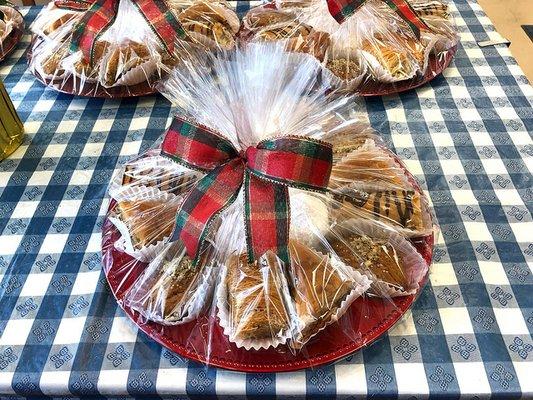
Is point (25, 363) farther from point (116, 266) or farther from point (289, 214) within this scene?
point (289, 214)

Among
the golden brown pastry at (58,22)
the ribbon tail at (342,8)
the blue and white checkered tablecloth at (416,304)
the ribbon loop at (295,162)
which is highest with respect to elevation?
the golden brown pastry at (58,22)

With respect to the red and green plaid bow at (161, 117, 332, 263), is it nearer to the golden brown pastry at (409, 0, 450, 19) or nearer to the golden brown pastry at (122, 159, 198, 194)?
the golden brown pastry at (122, 159, 198, 194)

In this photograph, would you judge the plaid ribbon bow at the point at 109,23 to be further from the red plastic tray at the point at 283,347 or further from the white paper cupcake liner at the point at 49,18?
the red plastic tray at the point at 283,347

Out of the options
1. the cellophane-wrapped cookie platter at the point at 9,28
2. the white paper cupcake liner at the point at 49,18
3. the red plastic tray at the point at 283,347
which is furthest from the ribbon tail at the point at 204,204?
the cellophane-wrapped cookie platter at the point at 9,28

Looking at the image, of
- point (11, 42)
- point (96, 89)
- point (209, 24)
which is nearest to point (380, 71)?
point (209, 24)

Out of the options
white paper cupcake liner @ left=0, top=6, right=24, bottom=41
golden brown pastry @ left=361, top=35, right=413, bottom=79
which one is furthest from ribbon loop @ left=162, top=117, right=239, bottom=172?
white paper cupcake liner @ left=0, top=6, right=24, bottom=41

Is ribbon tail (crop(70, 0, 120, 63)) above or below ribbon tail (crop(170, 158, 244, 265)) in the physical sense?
above

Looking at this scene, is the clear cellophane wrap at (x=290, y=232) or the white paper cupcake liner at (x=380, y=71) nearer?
the clear cellophane wrap at (x=290, y=232)
